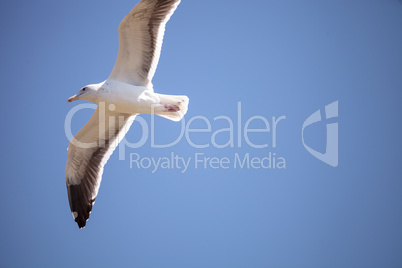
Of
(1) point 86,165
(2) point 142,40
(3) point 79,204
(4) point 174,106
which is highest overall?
(2) point 142,40

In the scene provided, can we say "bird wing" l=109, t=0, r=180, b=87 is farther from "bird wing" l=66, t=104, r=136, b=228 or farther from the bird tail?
"bird wing" l=66, t=104, r=136, b=228

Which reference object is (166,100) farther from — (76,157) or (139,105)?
(76,157)

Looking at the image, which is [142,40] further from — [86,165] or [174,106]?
[86,165]

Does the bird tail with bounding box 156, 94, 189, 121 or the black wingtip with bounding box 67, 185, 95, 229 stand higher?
the bird tail with bounding box 156, 94, 189, 121

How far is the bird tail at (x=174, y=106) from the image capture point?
5730 mm

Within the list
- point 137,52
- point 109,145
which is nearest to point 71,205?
point 109,145

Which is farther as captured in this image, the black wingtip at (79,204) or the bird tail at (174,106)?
the black wingtip at (79,204)

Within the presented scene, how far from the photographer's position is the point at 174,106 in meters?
5.75

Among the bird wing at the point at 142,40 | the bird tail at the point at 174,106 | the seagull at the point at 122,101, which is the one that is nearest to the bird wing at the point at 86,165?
the seagull at the point at 122,101

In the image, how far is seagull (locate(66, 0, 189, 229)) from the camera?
→ 220 inches

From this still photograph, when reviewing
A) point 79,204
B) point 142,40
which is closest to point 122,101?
point 142,40

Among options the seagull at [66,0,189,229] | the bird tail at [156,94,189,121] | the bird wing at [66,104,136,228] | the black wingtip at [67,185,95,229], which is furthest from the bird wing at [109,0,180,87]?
the black wingtip at [67,185,95,229]

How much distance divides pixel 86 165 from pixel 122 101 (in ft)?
3.87

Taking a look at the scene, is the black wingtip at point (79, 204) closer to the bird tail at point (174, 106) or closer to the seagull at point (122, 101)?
the seagull at point (122, 101)
